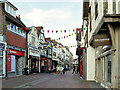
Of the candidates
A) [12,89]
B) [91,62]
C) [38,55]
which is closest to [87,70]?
[91,62]

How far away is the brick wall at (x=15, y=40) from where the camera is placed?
2422cm

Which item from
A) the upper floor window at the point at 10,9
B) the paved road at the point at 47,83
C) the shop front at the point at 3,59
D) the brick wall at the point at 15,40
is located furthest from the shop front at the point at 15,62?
the paved road at the point at 47,83

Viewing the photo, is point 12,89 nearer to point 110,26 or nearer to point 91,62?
point 110,26

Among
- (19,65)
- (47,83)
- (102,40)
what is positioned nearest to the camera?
(102,40)

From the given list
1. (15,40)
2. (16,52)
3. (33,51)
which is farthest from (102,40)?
(33,51)

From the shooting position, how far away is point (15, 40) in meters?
26.2

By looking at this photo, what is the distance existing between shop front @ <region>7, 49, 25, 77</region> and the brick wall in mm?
958

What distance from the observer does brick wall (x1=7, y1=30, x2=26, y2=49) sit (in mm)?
24219

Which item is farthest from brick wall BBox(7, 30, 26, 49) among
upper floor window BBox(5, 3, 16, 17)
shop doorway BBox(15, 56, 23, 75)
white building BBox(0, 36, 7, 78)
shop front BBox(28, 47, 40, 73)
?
shop front BBox(28, 47, 40, 73)

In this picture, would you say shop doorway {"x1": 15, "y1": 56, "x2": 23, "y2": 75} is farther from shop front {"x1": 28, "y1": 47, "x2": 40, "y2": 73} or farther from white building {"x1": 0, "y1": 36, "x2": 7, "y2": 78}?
white building {"x1": 0, "y1": 36, "x2": 7, "y2": 78}

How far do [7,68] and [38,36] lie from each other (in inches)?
670

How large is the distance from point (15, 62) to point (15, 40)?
3420mm

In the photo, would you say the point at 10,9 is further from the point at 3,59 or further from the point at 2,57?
the point at 3,59

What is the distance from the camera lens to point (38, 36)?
129 ft
